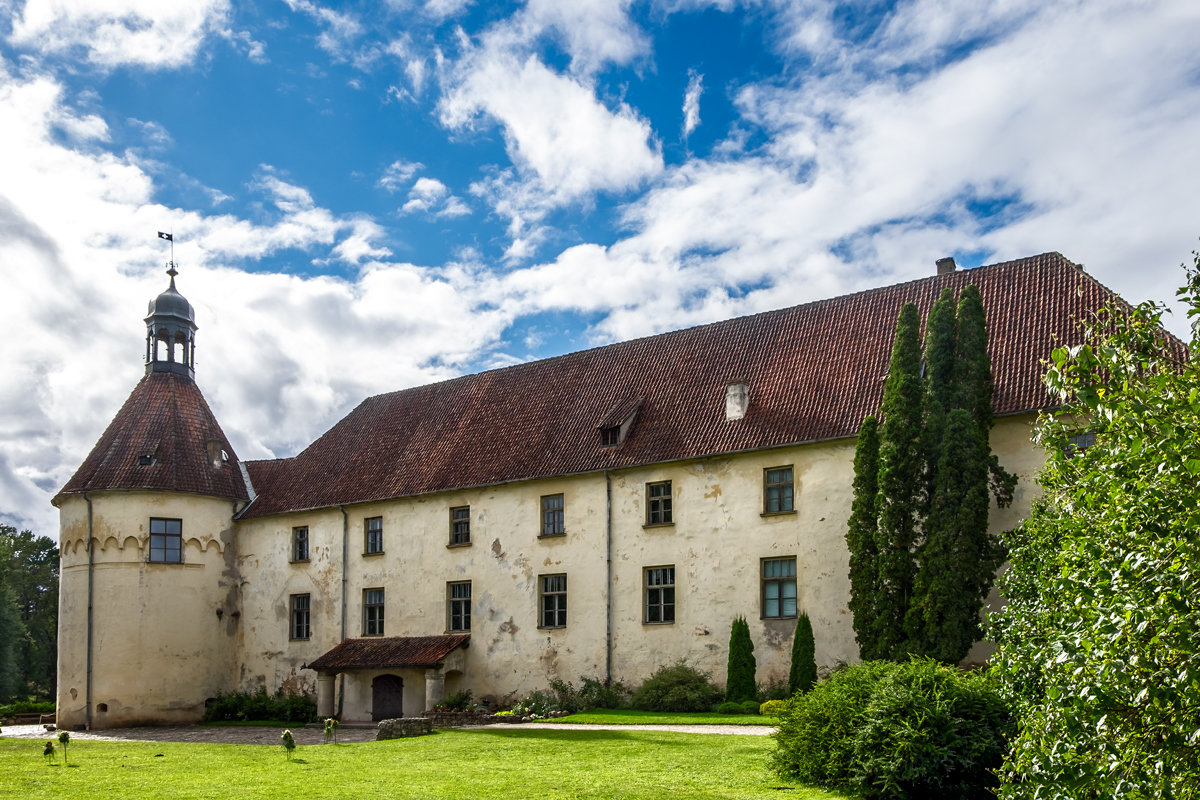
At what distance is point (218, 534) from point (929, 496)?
23723mm

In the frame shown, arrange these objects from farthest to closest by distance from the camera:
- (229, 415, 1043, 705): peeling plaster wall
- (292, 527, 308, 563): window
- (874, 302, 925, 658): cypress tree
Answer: (292, 527, 308, 563): window < (229, 415, 1043, 705): peeling plaster wall < (874, 302, 925, 658): cypress tree

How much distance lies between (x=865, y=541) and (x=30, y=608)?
192ft

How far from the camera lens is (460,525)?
30.3m

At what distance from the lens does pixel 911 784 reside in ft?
39.6

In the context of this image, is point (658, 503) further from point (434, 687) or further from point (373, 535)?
point (373, 535)

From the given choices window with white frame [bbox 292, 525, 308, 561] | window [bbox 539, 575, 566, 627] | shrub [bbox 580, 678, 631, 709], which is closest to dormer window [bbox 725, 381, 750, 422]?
window [bbox 539, 575, 566, 627]

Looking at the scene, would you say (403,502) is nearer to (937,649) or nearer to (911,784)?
(937,649)

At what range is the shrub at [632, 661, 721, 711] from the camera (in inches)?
939

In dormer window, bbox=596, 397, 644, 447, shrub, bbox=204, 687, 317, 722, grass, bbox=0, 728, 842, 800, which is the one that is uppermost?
dormer window, bbox=596, 397, 644, 447

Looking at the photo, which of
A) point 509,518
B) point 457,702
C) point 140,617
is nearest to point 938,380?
point 509,518

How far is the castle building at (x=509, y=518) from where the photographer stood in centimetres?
2428

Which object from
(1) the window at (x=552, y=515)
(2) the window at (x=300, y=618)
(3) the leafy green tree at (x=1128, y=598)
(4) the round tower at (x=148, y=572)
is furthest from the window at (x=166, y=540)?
(3) the leafy green tree at (x=1128, y=598)

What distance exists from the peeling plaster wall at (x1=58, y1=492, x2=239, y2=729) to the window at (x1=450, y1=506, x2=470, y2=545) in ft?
31.3

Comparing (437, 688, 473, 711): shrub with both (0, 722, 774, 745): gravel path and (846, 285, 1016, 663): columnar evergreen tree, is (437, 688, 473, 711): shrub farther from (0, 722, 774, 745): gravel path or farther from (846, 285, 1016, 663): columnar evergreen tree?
(846, 285, 1016, 663): columnar evergreen tree
